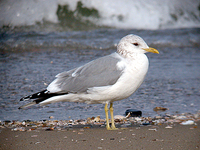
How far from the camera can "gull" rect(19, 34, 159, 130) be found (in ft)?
12.9

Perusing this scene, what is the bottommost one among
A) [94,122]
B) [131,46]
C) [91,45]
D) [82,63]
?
[94,122]

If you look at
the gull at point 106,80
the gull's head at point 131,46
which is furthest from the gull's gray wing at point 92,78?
the gull's head at point 131,46

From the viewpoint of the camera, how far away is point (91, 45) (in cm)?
920

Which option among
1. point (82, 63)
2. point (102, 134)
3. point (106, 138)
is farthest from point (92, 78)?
point (82, 63)

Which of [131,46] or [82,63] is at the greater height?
[131,46]

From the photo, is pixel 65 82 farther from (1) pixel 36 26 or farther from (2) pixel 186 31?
(2) pixel 186 31

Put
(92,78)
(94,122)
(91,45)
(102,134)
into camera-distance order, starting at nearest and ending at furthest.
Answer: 1. (102,134)
2. (92,78)
3. (94,122)
4. (91,45)

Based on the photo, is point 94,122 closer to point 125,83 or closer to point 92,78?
point 92,78

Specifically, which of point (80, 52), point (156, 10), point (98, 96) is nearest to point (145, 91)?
point (98, 96)

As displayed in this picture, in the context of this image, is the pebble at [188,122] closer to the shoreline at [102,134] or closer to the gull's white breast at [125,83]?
the shoreline at [102,134]

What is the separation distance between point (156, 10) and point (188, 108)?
25.8 ft

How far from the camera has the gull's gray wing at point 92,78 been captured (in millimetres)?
3973

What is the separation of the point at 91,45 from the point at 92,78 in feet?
17.1

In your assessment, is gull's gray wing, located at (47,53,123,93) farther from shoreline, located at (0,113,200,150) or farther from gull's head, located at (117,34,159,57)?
shoreline, located at (0,113,200,150)
